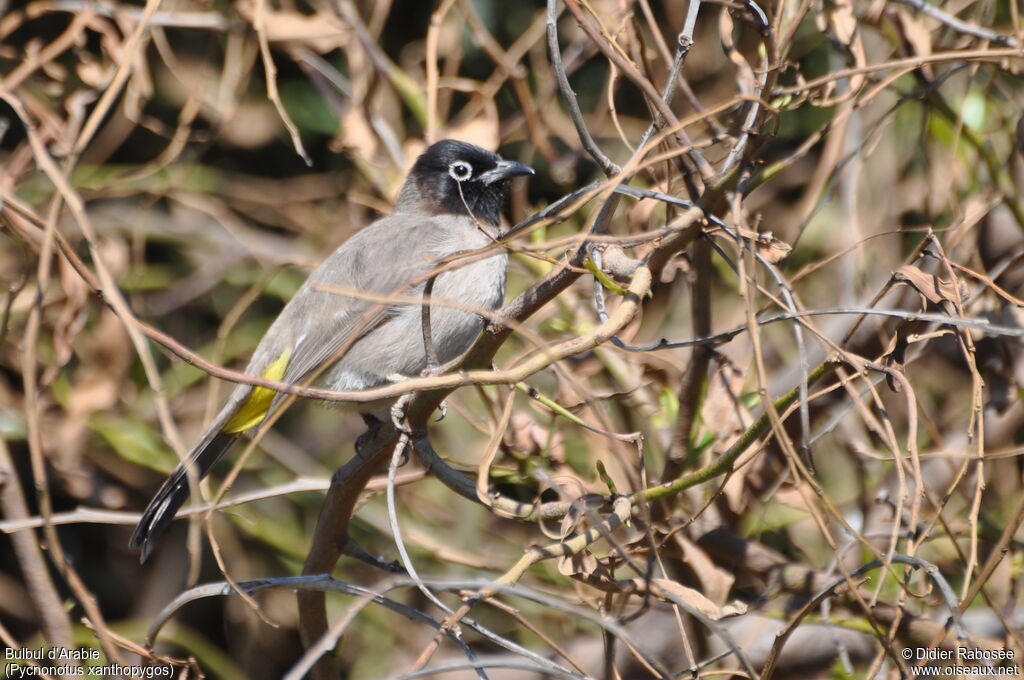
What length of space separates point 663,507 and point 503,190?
1.51 m

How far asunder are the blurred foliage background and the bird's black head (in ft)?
0.39

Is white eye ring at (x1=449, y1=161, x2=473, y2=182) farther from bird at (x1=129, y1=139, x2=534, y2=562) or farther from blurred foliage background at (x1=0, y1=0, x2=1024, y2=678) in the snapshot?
blurred foliage background at (x1=0, y1=0, x2=1024, y2=678)

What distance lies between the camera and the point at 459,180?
11.3ft

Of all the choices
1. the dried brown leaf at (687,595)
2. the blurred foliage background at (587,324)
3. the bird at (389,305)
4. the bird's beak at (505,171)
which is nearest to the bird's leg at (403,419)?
the blurred foliage background at (587,324)

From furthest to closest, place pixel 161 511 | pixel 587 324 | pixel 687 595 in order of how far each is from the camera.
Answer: pixel 587 324
pixel 161 511
pixel 687 595

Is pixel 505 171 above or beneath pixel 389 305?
above

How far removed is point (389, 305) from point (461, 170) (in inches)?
25.0

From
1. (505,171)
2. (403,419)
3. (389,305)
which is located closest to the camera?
(403,419)

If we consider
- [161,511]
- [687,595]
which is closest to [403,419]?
[687,595]

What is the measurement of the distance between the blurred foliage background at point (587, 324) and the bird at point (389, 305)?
0.46ft

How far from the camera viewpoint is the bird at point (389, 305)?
117 inches

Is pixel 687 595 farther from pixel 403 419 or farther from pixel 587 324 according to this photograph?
pixel 587 324

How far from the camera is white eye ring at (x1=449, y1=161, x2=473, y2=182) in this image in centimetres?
345

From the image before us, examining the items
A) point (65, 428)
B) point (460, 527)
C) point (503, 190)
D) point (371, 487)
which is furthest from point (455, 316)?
point (65, 428)
